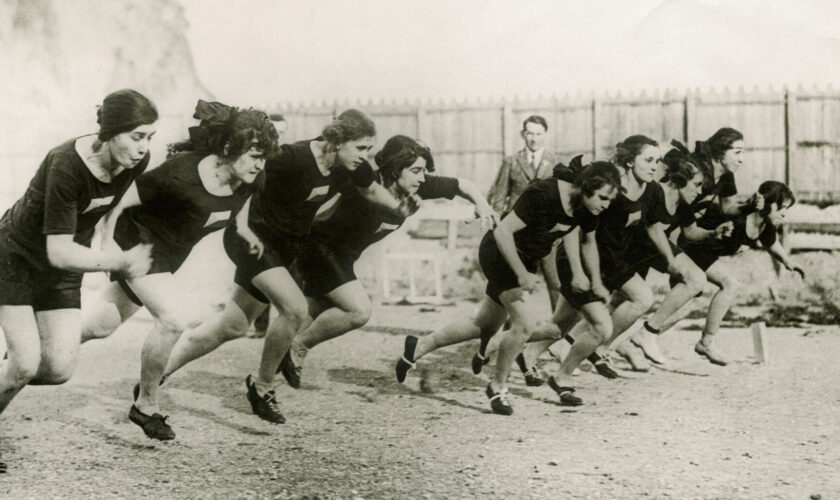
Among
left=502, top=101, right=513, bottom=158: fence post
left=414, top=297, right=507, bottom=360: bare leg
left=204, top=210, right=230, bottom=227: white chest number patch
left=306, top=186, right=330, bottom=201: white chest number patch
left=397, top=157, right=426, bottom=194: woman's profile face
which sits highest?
left=502, top=101, right=513, bottom=158: fence post

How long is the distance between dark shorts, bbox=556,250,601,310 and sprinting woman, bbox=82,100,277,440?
1.70 metres

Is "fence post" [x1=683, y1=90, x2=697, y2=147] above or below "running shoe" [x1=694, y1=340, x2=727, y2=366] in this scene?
above

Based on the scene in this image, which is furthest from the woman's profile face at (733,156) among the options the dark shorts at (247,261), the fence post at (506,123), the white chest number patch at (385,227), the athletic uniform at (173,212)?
the athletic uniform at (173,212)

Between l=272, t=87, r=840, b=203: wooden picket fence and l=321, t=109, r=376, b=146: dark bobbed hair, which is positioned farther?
l=272, t=87, r=840, b=203: wooden picket fence

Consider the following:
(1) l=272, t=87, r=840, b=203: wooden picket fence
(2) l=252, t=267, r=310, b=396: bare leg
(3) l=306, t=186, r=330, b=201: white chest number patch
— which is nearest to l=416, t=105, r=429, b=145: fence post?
(1) l=272, t=87, r=840, b=203: wooden picket fence

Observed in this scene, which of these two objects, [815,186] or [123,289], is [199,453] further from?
[815,186]

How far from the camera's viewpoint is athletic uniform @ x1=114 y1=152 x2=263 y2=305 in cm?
376

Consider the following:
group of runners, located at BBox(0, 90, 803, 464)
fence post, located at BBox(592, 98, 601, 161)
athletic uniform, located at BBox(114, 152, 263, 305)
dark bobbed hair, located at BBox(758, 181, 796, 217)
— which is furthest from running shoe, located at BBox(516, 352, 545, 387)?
fence post, located at BBox(592, 98, 601, 161)

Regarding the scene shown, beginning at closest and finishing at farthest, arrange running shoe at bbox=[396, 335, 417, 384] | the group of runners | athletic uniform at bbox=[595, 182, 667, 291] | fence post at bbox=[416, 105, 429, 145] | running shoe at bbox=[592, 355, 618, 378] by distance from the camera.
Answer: the group of runners
running shoe at bbox=[396, 335, 417, 384]
athletic uniform at bbox=[595, 182, 667, 291]
running shoe at bbox=[592, 355, 618, 378]
fence post at bbox=[416, 105, 429, 145]

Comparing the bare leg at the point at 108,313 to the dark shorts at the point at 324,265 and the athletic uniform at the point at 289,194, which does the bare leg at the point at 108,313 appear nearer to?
the athletic uniform at the point at 289,194

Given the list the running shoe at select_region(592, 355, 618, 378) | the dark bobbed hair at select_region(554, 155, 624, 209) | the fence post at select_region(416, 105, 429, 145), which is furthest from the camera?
the fence post at select_region(416, 105, 429, 145)

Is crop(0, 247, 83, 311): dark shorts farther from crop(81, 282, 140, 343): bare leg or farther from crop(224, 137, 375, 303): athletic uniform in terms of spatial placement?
crop(224, 137, 375, 303): athletic uniform

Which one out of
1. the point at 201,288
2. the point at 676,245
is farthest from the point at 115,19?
the point at 676,245

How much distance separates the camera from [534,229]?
452cm
